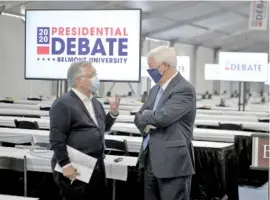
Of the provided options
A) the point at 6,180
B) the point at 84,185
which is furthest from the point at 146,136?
the point at 6,180

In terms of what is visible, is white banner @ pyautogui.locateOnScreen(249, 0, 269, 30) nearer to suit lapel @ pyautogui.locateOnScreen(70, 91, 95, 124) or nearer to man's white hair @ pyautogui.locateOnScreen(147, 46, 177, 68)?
man's white hair @ pyautogui.locateOnScreen(147, 46, 177, 68)

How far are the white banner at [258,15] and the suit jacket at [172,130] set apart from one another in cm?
845

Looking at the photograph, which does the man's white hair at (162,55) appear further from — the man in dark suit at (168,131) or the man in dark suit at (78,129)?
the man in dark suit at (78,129)

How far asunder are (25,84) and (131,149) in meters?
9.92

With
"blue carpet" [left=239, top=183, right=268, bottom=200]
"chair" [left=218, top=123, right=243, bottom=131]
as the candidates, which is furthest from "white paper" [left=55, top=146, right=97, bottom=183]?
"chair" [left=218, top=123, right=243, bottom=131]

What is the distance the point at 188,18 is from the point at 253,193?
12.1 m

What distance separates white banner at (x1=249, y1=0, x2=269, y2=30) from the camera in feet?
36.9

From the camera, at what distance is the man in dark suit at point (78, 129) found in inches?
128

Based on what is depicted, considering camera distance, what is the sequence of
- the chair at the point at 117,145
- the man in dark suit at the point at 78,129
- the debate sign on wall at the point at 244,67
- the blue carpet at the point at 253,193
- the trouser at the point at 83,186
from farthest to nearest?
the debate sign on wall at the point at 244,67 → the blue carpet at the point at 253,193 → the chair at the point at 117,145 → the trouser at the point at 83,186 → the man in dark suit at the point at 78,129

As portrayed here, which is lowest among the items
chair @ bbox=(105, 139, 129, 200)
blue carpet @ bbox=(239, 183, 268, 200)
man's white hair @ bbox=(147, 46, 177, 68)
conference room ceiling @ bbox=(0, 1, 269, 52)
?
blue carpet @ bbox=(239, 183, 268, 200)

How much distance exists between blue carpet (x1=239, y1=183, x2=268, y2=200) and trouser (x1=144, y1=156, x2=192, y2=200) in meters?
2.91

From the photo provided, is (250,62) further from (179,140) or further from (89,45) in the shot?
(179,140)

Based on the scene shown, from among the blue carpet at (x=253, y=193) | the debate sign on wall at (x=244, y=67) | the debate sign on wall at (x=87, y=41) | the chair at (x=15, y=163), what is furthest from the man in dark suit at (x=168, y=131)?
the debate sign on wall at (x=244, y=67)

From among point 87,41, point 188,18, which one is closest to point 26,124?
point 87,41
